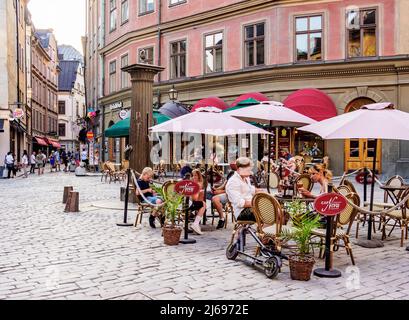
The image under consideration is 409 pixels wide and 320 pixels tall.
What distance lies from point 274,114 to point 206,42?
15813 millimetres

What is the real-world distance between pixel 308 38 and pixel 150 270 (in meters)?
17.7

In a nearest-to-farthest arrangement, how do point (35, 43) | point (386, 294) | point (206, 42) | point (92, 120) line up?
point (386, 294)
point (206, 42)
point (92, 120)
point (35, 43)

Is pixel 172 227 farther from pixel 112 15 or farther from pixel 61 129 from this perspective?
pixel 61 129

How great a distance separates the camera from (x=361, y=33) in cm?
2078

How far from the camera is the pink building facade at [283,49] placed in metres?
20.3

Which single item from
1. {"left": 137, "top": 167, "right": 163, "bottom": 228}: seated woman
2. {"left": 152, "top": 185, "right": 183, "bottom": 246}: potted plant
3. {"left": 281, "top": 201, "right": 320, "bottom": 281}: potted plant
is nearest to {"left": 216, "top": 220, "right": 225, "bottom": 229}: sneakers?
{"left": 137, "top": 167, "right": 163, "bottom": 228}: seated woman

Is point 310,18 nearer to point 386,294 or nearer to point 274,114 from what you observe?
point 274,114

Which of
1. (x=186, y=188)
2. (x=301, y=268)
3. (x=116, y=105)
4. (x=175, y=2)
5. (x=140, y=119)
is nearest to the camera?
(x=301, y=268)

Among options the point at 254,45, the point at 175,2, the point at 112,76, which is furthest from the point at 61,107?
the point at 254,45

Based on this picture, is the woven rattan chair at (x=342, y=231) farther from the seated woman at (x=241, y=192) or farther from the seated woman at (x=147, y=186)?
the seated woman at (x=147, y=186)

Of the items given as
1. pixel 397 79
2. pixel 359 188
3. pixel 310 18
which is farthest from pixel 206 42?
pixel 359 188

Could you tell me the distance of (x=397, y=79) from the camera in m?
20.0
